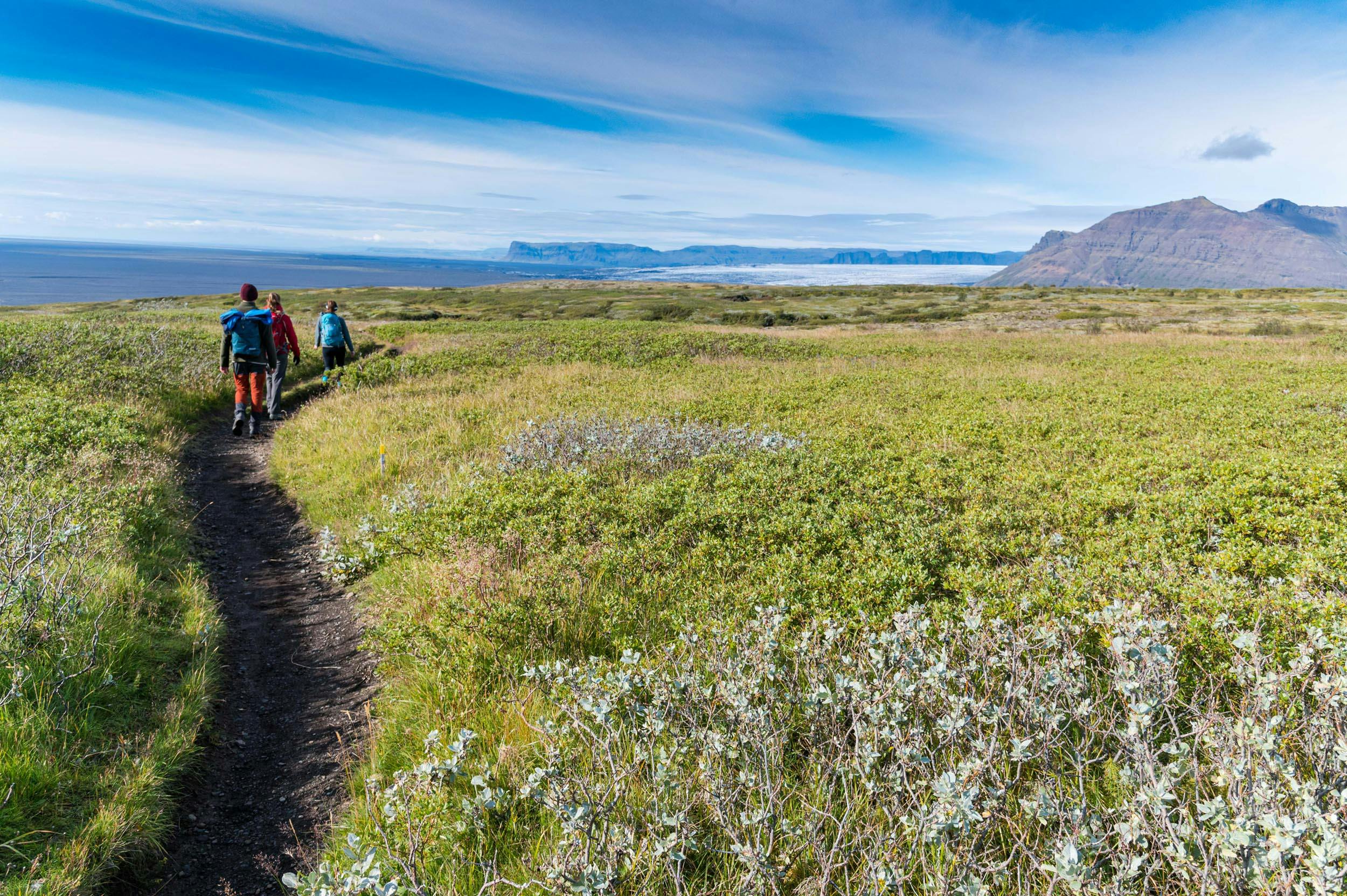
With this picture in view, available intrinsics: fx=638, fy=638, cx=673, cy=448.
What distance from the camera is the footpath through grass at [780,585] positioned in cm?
330

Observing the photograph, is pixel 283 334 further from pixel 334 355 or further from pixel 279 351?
pixel 334 355

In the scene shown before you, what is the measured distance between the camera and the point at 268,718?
5625 millimetres

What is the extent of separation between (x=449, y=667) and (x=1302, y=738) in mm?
5848

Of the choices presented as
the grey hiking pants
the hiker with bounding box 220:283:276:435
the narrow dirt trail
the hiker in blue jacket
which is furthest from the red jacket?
the narrow dirt trail

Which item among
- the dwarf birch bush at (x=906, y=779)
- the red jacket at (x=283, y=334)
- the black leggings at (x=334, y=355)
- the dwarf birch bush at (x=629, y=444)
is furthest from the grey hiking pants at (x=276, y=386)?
the dwarf birch bush at (x=906, y=779)

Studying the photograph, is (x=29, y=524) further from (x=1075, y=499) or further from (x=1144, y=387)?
(x=1144, y=387)

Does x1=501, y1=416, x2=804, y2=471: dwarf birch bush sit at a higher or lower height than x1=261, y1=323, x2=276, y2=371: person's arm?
lower

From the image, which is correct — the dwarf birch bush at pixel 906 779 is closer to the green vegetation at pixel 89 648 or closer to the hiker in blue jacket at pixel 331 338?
the green vegetation at pixel 89 648

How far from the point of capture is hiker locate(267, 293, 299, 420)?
648 inches

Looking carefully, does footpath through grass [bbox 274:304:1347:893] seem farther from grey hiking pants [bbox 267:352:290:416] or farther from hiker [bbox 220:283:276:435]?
hiker [bbox 220:283:276:435]

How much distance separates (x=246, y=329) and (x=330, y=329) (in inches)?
192

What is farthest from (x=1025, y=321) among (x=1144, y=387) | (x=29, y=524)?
(x=29, y=524)

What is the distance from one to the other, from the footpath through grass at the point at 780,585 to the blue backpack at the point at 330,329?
11.2 ft

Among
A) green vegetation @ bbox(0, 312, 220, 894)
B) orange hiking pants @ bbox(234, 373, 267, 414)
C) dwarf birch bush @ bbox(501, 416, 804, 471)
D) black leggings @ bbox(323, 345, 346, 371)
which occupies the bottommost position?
green vegetation @ bbox(0, 312, 220, 894)
